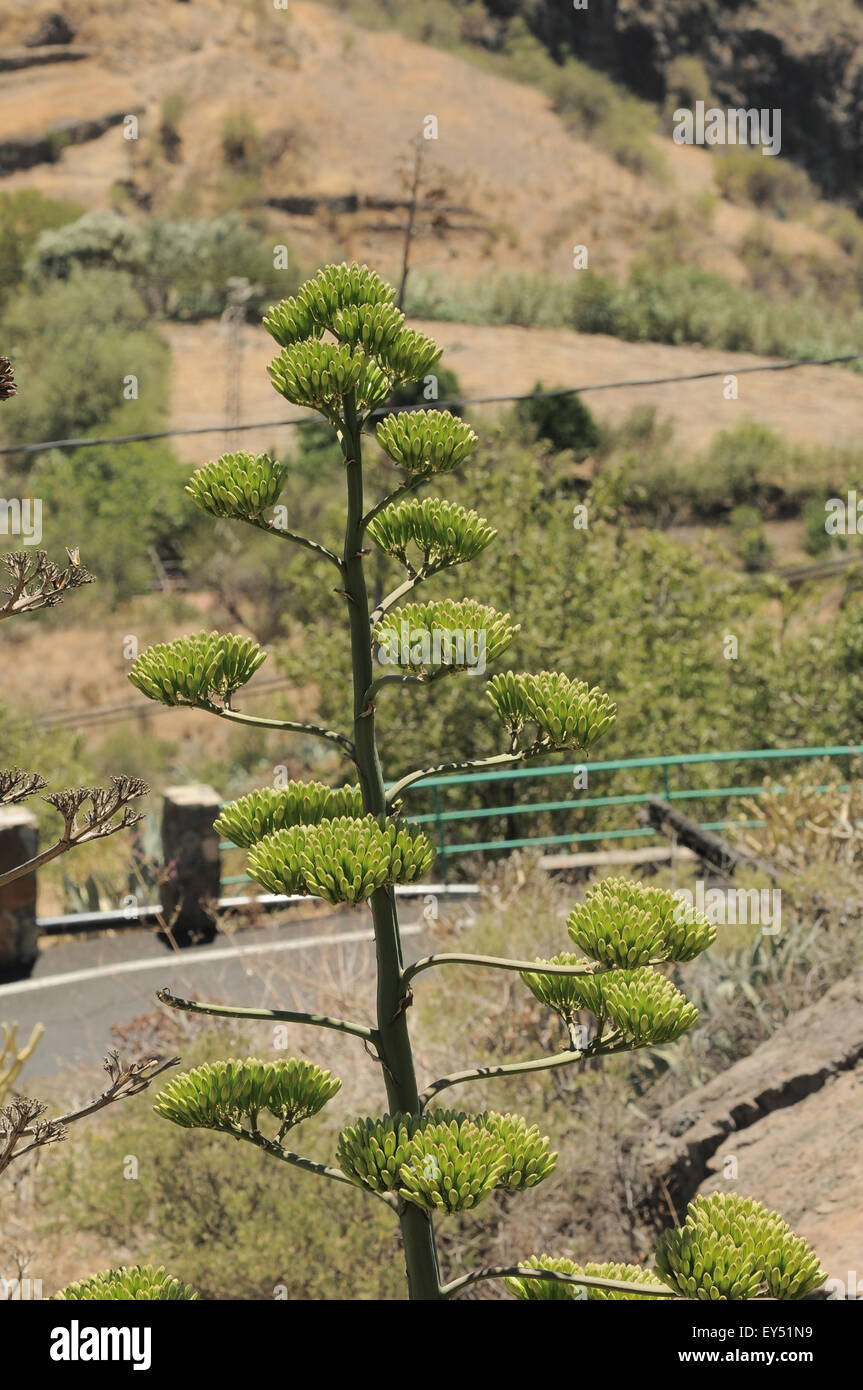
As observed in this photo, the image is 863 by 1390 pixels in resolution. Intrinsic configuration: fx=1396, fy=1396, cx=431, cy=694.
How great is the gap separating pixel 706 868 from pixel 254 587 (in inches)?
1109

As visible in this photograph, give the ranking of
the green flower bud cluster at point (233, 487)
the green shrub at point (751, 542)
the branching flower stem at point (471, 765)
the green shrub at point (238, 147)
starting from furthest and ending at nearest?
the green shrub at point (238, 147) → the green shrub at point (751, 542) → the green flower bud cluster at point (233, 487) → the branching flower stem at point (471, 765)

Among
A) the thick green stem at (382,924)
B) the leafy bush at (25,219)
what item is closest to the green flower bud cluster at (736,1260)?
the thick green stem at (382,924)

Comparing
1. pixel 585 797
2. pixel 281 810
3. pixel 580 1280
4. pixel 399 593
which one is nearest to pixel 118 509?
pixel 585 797

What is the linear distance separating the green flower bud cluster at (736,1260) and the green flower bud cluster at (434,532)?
58.4 inches

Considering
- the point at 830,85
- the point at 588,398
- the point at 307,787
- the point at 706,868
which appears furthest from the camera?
the point at 830,85

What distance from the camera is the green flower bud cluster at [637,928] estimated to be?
2.79 metres

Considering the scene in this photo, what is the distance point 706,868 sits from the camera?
11.4 m

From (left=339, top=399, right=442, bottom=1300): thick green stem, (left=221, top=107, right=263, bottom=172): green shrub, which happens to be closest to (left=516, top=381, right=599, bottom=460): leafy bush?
(left=221, top=107, right=263, bottom=172): green shrub

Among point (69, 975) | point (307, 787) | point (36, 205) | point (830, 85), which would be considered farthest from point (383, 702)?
point (830, 85)

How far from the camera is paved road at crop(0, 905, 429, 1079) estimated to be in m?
9.93

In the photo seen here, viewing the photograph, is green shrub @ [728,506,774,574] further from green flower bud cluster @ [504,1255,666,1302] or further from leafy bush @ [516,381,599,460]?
green flower bud cluster @ [504,1255,666,1302]

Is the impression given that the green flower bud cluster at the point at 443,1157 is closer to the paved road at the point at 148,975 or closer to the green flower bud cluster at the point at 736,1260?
the green flower bud cluster at the point at 736,1260

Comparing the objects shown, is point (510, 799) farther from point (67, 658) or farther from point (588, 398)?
point (588, 398)

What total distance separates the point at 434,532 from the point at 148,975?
903 centimetres
